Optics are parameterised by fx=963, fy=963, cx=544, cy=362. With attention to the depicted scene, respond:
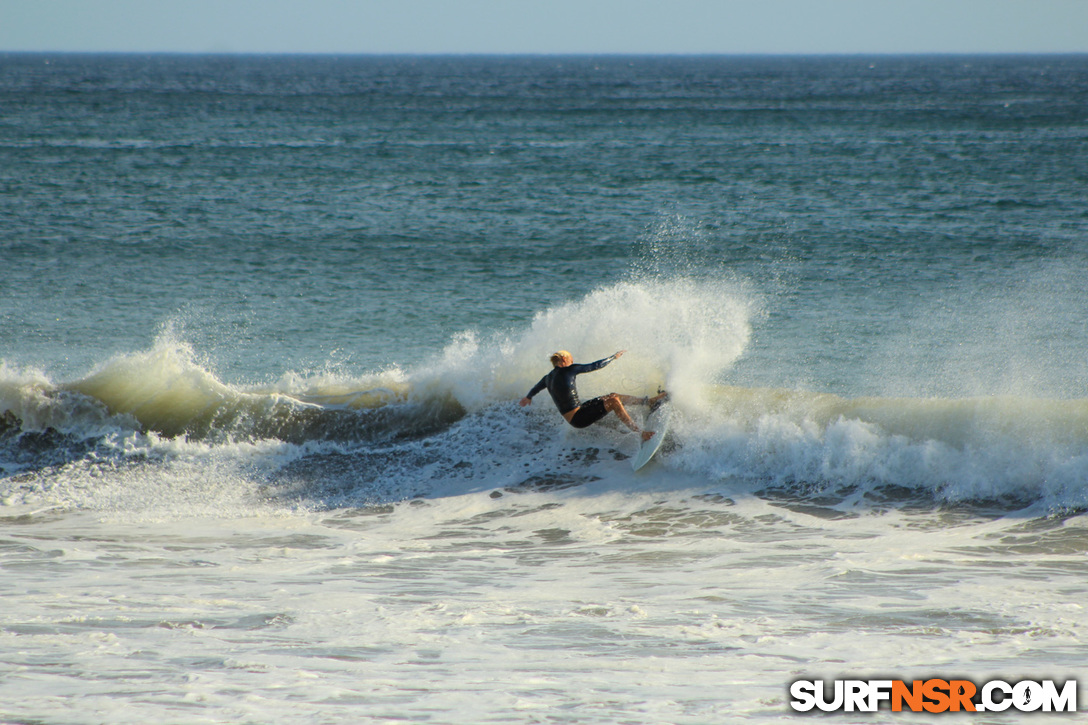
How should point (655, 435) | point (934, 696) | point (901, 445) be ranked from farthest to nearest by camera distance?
point (655, 435) < point (901, 445) < point (934, 696)

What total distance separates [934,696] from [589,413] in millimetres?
5843

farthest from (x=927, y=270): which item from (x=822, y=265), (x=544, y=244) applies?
(x=544, y=244)

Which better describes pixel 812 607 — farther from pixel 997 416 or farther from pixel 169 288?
pixel 169 288

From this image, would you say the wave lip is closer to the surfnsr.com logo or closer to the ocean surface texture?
the ocean surface texture

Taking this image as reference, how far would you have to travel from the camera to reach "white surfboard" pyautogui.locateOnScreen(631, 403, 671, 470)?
36.5ft

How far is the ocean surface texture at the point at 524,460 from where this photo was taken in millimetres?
6258

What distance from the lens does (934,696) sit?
5699mm

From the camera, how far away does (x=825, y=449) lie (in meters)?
11.0

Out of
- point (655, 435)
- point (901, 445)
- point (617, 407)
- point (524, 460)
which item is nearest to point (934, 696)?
point (901, 445)

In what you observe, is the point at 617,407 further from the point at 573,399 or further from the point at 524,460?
the point at 524,460

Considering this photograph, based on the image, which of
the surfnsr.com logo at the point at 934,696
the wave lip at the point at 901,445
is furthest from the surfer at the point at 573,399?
the surfnsr.com logo at the point at 934,696

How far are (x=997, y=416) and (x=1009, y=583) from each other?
3532mm

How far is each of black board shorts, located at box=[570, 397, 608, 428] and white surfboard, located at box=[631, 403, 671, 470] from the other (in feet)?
2.07

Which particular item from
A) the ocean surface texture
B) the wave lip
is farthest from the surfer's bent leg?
the wave lip
